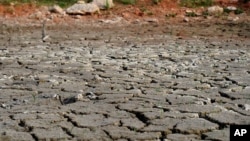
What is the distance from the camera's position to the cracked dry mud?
416 cm

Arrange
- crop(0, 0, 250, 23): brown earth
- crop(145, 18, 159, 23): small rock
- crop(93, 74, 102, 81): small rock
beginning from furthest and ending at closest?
crop(0, 0, 250, 23): brown earth < crop(145, 18, 159, 23): small rock < crop(93, 74, 102, 81): small rock

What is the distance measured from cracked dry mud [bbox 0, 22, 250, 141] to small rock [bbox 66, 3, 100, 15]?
160 inches

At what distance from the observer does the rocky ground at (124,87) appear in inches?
164

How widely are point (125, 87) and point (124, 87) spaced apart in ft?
0.03

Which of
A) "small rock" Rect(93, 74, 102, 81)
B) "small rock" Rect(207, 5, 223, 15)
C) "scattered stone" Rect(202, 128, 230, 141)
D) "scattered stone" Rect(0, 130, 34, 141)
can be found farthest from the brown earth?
"scattered stone" Rect(0, 130, 34, 141)

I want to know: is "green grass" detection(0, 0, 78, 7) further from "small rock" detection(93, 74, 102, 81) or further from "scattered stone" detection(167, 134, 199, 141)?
"scattered stone" detection(167, 134, 199, 141)

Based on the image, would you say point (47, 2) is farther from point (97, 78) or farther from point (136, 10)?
point (97, 78)

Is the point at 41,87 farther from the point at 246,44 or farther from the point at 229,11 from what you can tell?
the point at 229,11

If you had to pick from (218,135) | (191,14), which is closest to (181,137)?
(218,135)

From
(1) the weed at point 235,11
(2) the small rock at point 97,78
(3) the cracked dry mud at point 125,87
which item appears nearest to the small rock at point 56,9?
(1) the weed at point 235,11

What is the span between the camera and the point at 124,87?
572 cm

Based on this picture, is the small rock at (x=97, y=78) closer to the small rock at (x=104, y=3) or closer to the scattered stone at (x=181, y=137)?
the scattered stone at (x=181, y=137)

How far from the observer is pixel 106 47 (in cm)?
952

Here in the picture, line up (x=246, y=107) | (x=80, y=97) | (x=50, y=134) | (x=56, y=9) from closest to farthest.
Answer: (x=50, y=134), (x=246, y=107), (x=80, y=97), (x=56, y=9)
